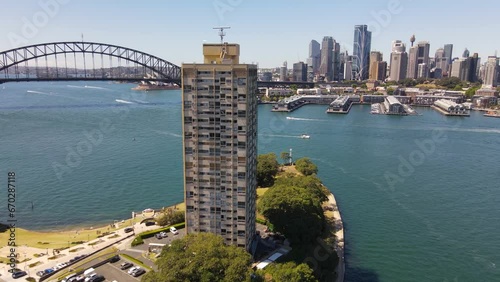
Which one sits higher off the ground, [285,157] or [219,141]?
[219,141]

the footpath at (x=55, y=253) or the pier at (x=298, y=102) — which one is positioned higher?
the pier at (x=298, y=102)

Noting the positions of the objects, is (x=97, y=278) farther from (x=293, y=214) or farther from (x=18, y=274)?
(x=293, y=214)

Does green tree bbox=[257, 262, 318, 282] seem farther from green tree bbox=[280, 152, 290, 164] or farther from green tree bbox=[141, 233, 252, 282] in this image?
green tree bbox=[280, 152, 290, 164]

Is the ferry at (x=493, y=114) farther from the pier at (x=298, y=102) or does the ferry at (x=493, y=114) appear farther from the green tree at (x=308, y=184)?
the green tree at (x=308, y=184)

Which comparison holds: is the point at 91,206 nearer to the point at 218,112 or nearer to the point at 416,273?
the point at 218,112

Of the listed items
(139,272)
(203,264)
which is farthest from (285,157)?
(203,264)

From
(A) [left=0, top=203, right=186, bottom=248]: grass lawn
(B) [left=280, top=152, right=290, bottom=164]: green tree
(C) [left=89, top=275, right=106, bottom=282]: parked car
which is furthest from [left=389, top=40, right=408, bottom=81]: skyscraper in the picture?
(C) [left=89, top=275, right=106, bottom=282]: parked car

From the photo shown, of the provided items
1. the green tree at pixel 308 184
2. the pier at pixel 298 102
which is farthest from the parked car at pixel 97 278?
the pier at pixel 298 102
